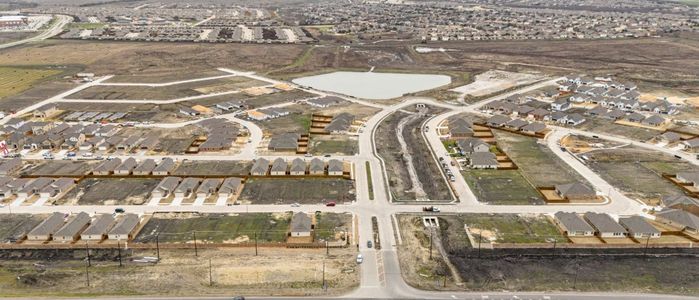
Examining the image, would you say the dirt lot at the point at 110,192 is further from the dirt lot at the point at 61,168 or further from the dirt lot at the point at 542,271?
the dirt lot at the point at 542,271

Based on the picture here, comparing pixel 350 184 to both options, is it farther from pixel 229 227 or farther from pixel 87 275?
pixel 87 275

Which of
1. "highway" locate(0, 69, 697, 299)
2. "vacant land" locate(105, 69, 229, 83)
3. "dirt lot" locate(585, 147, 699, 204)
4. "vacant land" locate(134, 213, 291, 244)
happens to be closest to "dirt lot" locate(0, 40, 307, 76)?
"vacant land" locate(105, 69, 229, 83)

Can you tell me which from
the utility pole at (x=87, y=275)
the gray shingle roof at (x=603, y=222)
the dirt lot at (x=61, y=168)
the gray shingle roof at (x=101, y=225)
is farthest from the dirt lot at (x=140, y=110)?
the gray shingle roof at (x=603, y=222)

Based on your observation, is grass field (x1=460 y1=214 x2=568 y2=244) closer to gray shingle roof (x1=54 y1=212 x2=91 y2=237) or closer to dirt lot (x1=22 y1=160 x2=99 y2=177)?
gray shingle roof (x1=54 y1=212 x2=91 y2=237)

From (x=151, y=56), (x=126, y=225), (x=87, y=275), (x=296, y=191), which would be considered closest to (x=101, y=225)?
(x=126, y=225)

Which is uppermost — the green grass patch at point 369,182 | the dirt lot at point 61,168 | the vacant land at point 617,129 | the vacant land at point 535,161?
the vacant land at point 617,129

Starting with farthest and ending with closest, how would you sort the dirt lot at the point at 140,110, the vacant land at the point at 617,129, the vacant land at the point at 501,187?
the dirt lot at the point at 140,110 < the vacant land at the point at 617,129 < the vacant land at the point at 501,187

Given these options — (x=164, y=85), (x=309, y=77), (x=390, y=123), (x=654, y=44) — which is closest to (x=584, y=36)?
(x=654, y=44)

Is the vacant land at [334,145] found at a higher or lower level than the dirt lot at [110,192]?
higher
